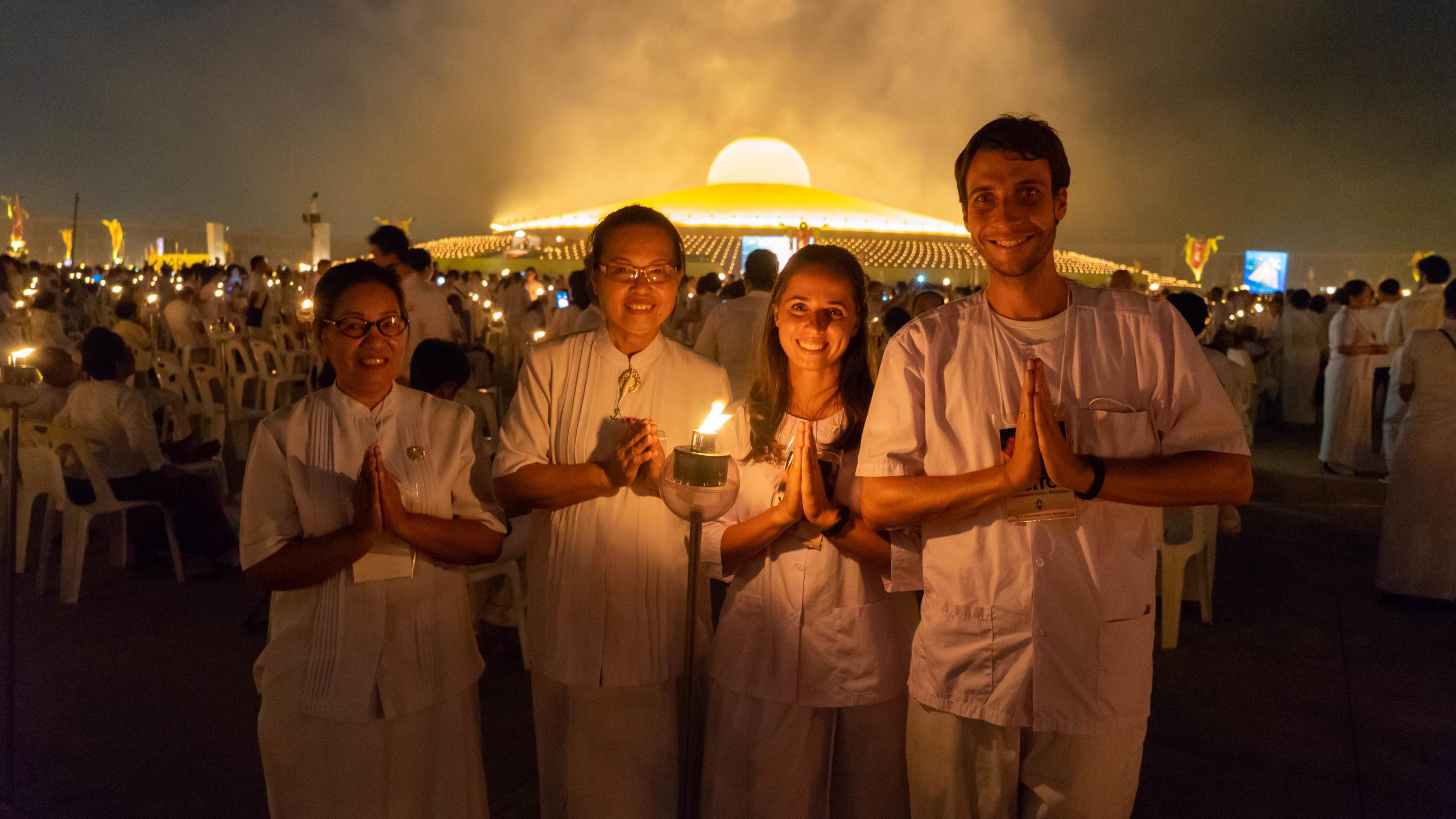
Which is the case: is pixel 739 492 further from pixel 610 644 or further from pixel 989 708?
pixel 989 708

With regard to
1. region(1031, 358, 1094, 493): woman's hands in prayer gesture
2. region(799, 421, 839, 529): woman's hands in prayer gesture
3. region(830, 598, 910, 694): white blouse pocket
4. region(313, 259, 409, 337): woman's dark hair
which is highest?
region(313, 259, 409, 337): woman's dark hair

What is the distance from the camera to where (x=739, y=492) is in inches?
99.8

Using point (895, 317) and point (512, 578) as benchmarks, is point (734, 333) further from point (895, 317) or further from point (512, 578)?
point (512, 578)

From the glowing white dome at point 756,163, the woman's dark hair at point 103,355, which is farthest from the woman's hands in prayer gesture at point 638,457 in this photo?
the glowing white dome at point 756,163

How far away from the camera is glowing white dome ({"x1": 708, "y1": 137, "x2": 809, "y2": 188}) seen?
48344 mm

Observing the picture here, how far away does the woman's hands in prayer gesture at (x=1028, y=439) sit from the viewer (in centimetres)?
182

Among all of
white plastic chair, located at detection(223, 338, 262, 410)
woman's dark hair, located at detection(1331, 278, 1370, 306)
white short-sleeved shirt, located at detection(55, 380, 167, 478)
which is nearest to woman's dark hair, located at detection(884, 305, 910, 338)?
woman's dark hair, located at detection(1331, 278, 1370, 306)

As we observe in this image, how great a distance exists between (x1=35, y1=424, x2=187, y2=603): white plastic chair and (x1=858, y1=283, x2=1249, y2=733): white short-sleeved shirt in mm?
5196

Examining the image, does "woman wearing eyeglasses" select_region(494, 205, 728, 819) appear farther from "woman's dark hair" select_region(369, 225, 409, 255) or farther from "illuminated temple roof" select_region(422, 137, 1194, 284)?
"illuminated temple roof" select_region(422, 137, 1194, 284)

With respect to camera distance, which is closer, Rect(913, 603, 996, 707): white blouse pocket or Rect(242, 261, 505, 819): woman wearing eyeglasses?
Rect(913, 603, 996, 707): white blouse pocket

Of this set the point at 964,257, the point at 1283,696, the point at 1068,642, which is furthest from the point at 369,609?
the point at 964,257

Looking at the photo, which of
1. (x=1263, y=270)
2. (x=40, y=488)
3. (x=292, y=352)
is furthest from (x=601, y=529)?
(x=1263, y=270)

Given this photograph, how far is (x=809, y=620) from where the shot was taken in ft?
7.86

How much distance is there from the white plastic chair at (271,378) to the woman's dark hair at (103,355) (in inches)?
160
